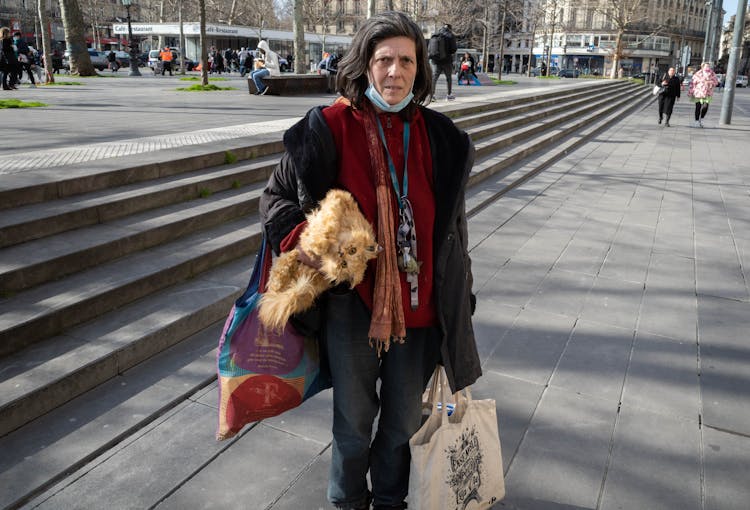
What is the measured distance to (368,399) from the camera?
1983 mm

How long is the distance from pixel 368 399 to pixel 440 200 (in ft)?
2.31

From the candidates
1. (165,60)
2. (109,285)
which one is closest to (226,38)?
(165,60)

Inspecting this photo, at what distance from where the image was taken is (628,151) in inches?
515

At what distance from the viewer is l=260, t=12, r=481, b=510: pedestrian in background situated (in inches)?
71.6

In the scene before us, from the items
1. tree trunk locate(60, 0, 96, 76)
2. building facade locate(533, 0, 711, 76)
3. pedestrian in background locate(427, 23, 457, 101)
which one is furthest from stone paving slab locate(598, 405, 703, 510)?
building facade locate(533, 0, 711, 76)

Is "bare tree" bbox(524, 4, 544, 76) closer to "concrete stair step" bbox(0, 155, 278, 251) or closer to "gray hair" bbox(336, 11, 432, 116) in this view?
"concrete stair step" bbox(0, 155, 278, 251)

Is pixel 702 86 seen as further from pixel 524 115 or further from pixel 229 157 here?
pixel 229 157

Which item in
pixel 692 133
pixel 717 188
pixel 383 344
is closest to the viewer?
pixel 383 344

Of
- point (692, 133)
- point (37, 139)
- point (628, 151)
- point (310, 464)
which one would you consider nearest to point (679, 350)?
point (310, 464)

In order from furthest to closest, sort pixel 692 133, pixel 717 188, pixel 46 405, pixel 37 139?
1. pixel 692 133
2. pixel 717 188
3. pixel 37 139
4. pixel 46 405

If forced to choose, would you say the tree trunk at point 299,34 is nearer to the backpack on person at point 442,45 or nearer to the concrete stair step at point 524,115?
the backpack on person at point 442,45

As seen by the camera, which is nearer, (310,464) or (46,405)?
(310,464)

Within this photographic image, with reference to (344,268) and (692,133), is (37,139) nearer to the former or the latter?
(344,268)

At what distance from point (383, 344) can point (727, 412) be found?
2419 millimetres
